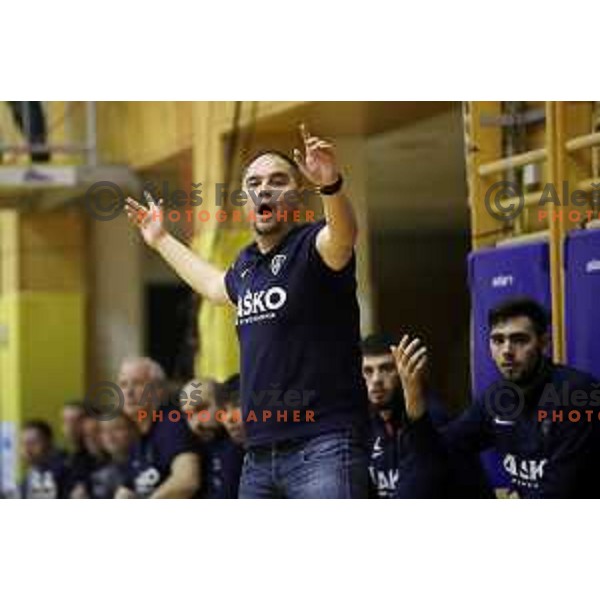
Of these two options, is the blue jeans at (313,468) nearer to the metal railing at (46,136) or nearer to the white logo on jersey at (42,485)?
the white logo on jersey at (42,485)

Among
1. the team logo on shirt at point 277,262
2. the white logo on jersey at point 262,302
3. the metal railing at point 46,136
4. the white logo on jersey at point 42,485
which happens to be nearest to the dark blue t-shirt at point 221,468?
the white logo on jersey at point 262,302

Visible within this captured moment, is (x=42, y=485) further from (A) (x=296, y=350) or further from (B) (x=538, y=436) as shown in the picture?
(A) (x=296, y=350)

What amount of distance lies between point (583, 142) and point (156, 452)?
2.00m

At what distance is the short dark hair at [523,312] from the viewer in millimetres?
6660

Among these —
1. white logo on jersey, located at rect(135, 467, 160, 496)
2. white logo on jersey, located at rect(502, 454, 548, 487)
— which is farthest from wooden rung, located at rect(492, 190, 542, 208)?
white logo on jersey, located at rect(135, 467, 160, 496)

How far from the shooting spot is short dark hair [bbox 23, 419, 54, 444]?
9.71 meters

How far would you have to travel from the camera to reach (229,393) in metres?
7.16

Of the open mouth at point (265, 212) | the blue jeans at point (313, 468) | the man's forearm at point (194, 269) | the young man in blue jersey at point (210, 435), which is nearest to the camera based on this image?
the blue jeans at point (313, 468)

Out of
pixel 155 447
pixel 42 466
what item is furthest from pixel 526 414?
pixel 42 466

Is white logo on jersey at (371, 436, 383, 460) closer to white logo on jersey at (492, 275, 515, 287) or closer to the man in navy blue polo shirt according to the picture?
the man in navy blue polo shirt

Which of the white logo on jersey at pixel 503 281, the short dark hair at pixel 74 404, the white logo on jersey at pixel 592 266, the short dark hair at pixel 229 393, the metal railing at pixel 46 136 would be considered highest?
the metal railing at pixel 46 136

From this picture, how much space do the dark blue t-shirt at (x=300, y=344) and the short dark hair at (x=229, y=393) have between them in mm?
858
